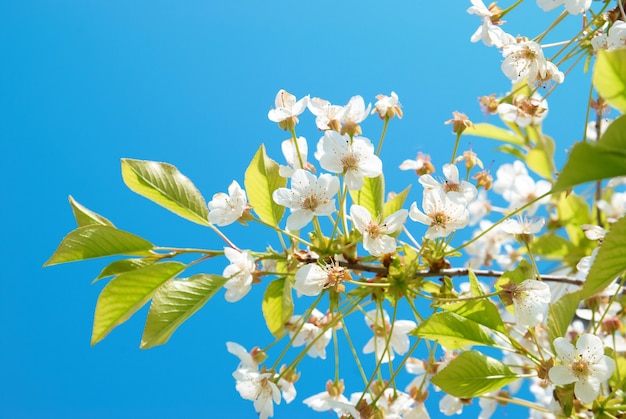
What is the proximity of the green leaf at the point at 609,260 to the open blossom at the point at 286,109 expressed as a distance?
39 centimetres

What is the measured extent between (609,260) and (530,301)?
198 millimetres

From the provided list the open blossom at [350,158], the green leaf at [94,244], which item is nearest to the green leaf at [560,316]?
the open blossom at [350,158]

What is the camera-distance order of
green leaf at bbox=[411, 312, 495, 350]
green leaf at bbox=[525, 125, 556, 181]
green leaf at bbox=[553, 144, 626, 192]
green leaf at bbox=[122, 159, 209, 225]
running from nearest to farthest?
green leaf at bbox=[553, 144, 626, 192] → green leaf at bbox=[411, 312, 495, 350] → green leaf at bbox=[122, 159, 209, 225] → green leaf at bbox=[525, 125, 556, 181]

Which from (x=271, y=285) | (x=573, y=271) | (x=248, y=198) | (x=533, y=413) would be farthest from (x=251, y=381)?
(x=533, y=413)

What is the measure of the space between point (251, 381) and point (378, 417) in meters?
0.16

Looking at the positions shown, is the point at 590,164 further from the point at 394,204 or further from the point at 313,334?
the point at 313,334

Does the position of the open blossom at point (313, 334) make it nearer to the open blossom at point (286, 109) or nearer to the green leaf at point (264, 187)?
the green leaf at point (264, 187)

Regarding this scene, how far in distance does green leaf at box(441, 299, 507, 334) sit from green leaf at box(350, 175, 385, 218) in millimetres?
159

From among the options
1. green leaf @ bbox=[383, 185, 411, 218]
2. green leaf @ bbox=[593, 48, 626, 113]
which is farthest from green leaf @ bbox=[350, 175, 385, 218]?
green leaf @ bbox=[593, 48, 626, 113]

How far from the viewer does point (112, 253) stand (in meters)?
0.70

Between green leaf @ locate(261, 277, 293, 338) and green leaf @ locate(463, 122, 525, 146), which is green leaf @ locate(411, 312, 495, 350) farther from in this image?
green leaf @ locate(463, 122, 525, 146)

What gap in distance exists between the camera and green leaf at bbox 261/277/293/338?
2.48 feet

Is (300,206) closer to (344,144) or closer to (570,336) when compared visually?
(344,144)

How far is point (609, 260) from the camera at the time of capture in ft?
1.57
